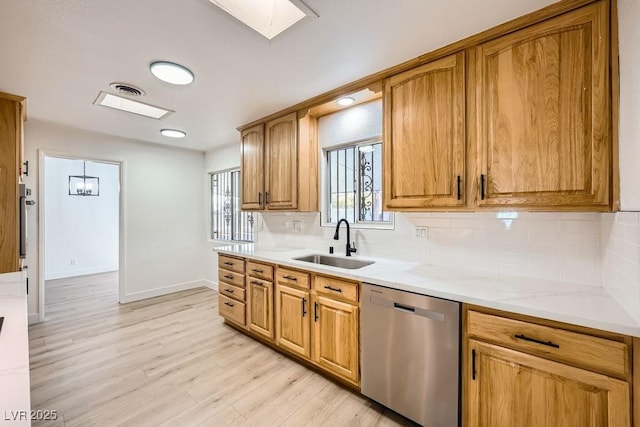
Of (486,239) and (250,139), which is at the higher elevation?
(250,139)

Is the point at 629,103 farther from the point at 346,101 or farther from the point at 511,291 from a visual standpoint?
the point at 346,101

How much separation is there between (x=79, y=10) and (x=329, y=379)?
2844mm

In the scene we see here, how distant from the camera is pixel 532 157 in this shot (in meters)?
1.46

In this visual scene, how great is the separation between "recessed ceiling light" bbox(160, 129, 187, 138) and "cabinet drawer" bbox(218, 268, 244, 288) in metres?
1.92

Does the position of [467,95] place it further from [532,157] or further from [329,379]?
[329,379]

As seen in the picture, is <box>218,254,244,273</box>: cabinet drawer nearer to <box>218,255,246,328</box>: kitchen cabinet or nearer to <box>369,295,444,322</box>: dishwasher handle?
<box>218,255,246,328</box>: kitchen cabinet

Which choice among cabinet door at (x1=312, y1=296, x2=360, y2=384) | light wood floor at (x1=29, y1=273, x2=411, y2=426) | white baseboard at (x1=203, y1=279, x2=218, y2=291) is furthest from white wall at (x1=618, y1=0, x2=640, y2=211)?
white baseboard at (x1=203, y1=279, x2=218, y2=291)

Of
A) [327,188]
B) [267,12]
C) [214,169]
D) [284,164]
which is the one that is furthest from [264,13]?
[214,169]

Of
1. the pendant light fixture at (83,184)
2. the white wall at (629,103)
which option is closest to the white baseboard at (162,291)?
the pendant light fixture at (83,184)

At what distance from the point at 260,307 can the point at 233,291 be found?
1.66 feet

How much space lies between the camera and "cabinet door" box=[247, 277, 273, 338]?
8.32ft

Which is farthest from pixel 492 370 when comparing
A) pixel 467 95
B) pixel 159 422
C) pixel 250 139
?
pixel 250 139

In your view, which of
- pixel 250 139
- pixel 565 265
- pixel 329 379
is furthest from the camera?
pixel 250 139

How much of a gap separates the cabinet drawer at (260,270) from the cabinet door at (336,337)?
596 mm
